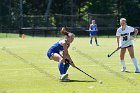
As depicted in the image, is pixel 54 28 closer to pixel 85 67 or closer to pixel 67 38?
pixel 85 67

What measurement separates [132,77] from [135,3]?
54.0 metres

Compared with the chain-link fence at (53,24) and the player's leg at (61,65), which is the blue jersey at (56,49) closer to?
the player's leg at (61,65)

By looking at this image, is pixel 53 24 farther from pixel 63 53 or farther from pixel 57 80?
pixel 63 53

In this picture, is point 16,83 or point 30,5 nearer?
point 16,83

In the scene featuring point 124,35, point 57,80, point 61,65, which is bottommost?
point 57,80

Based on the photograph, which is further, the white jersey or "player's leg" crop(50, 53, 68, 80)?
the white jersey

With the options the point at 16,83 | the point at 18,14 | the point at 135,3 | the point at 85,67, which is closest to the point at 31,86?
the point at 16,83

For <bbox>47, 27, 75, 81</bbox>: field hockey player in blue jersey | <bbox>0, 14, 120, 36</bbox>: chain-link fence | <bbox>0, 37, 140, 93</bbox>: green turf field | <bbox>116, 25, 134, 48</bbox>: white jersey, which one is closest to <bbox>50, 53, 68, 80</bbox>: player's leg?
<bbox>47, 27, 75, 81</bbox>: field hockey player in blue jersey

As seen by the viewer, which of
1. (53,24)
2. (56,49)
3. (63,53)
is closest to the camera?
(63,53)

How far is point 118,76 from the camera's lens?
1680 centimetres

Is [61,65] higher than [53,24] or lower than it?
higher

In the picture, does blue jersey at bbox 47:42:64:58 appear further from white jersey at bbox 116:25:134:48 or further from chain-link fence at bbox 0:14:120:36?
chain-link fence at bbox 0:14:120:36

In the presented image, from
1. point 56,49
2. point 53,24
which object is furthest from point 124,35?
point 53,24

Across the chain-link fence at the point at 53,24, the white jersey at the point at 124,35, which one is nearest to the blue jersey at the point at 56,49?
the white jersey at the point at 124,35
